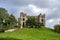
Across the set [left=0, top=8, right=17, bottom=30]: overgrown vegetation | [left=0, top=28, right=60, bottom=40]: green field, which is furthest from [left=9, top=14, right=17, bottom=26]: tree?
[left=0, top=28, right=60, bottom=40]: green field

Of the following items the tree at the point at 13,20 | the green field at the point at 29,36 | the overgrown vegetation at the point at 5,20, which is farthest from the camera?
the tree at the point at 13,20

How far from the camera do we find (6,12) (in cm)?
7969

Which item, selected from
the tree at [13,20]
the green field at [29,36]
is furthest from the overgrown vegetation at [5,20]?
the green field at [29,36]

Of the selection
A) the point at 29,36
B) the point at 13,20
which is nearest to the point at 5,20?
the point at 13,20

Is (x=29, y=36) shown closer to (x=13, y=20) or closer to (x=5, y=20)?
(x=5, y=20)

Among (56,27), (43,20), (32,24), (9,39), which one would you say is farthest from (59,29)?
(43,20)

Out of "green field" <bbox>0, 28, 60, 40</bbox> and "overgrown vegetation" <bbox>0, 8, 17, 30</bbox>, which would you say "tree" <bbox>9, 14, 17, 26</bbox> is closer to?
"overgrown vegetation" <bbox>0, 8, 17, 30</bbox>

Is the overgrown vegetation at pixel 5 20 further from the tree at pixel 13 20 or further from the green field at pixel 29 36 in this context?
the green field at pixel 29 36

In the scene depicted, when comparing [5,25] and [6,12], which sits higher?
[6,12]

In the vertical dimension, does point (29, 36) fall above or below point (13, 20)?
below

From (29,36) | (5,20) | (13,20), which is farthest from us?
(13,20)

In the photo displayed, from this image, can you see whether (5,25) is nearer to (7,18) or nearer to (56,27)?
(7,18)

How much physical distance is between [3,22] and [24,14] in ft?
122

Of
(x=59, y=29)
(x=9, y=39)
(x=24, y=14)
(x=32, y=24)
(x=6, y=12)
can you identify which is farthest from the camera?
(x=24, y=14)
